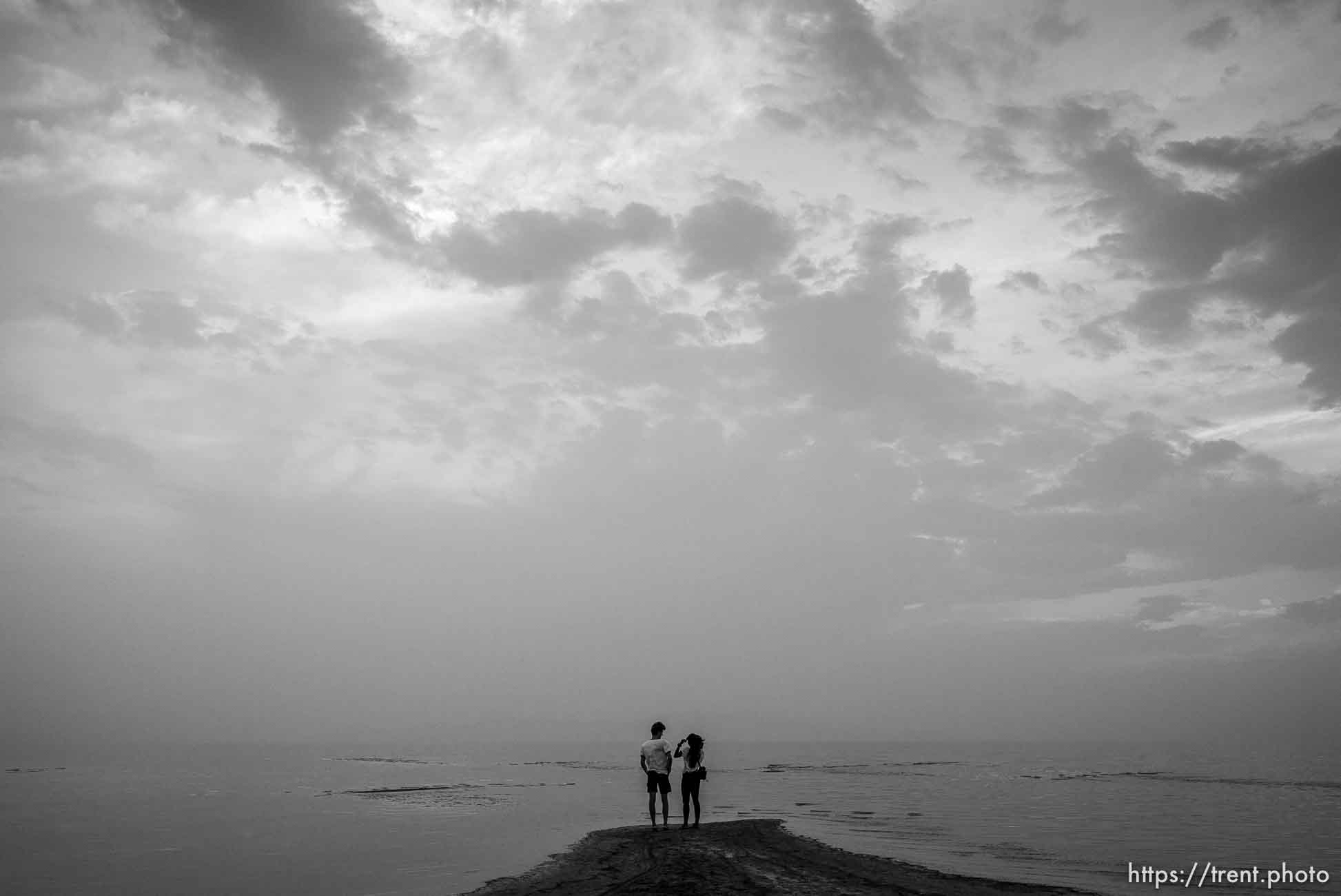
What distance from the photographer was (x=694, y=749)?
23.8 metres

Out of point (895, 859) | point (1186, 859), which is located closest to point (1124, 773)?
point (1186, 859)

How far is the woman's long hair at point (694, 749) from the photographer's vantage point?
23.5m

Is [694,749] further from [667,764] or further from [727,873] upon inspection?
[727,873]

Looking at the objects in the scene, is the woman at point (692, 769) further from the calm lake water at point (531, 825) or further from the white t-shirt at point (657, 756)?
the calm lake water at point (531, 825)

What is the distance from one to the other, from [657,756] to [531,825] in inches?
296

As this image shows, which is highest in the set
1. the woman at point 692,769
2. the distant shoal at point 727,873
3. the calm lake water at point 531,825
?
the woman at point 692,769

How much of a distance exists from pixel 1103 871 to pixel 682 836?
34.9ft

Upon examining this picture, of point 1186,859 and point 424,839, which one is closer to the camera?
point 1186,859

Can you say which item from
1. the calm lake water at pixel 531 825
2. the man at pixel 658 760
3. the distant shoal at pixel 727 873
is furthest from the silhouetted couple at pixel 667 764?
the calm lake water at pixel 531 825

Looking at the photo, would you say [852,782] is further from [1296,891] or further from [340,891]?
[340,891]

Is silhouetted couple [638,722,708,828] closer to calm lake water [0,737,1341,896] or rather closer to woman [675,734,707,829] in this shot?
woman [675,734,707,829]

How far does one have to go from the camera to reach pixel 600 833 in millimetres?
23703

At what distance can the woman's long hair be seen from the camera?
2348 cm

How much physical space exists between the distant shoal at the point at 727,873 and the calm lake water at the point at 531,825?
1456 mm
